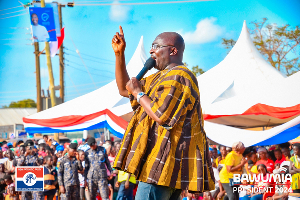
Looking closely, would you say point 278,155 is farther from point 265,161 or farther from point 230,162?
point 230,162

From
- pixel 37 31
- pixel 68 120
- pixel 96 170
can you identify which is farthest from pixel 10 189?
pixel 37 31

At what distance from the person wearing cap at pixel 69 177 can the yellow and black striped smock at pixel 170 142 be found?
6513 mm

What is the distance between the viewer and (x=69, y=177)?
826cm

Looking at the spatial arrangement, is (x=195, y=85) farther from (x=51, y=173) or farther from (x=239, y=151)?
(x=51, y=173)

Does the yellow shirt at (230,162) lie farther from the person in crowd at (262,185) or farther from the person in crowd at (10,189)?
the person in crowd at (10,189)

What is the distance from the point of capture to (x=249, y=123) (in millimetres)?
12273

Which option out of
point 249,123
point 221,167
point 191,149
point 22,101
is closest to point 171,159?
point 191,149

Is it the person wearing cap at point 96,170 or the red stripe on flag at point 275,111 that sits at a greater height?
the red stripe on flag at point 275,111

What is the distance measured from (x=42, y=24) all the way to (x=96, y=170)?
8.38 metres

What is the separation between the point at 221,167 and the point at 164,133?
699cm

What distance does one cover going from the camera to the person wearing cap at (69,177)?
823 cm

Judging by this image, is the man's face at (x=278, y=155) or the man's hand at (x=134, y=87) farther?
the man's face at (x=278, y=155)

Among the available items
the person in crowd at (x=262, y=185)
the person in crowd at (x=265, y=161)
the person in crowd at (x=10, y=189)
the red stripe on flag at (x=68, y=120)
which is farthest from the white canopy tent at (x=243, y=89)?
the person in crowd at (x=10, y=189)

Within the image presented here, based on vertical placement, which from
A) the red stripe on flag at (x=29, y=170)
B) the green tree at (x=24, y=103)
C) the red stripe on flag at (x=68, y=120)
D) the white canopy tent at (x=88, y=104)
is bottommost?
the red stripe on flag at (x=29, y=170)
